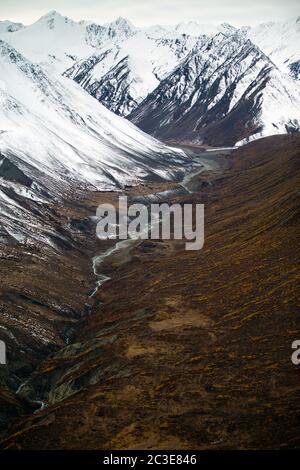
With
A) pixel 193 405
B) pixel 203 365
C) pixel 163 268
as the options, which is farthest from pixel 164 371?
pixel 163 268

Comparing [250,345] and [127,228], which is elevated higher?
[127,228]

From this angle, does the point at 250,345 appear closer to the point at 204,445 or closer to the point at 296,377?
the point at 296,377

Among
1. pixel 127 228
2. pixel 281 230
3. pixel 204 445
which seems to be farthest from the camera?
pixel 127 228

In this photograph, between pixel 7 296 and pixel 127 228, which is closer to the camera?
pixel 7 296

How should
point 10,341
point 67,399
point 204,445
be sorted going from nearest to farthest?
point 204,445 → point 67,399 → point 10,341

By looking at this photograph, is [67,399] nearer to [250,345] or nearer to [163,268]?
[250,345]
